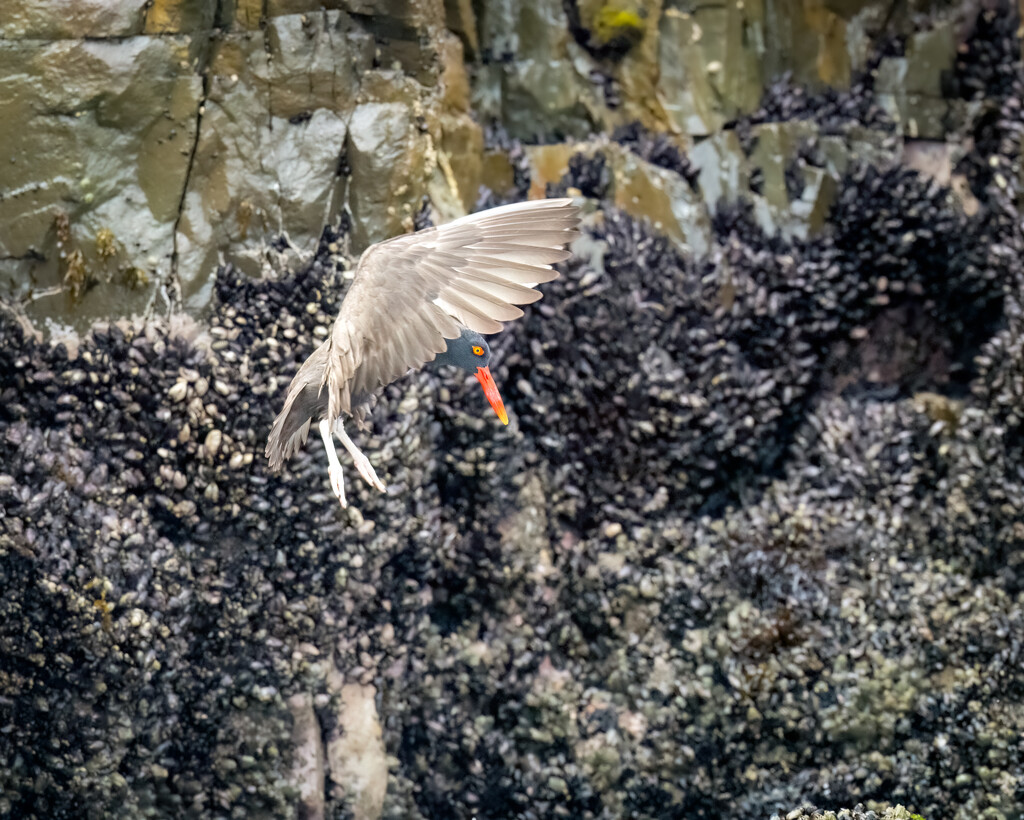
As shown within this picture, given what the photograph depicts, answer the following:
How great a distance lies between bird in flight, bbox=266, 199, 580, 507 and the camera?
385cm

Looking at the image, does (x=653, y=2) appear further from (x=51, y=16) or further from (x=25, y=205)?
(x=25, y=205)

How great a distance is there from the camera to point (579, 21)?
8172 millimetres

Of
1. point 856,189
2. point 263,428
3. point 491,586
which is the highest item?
point 856,189

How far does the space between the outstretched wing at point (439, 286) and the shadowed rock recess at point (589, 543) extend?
2431 mm

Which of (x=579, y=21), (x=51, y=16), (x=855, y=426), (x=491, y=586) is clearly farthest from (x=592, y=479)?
(x=51, y=16)

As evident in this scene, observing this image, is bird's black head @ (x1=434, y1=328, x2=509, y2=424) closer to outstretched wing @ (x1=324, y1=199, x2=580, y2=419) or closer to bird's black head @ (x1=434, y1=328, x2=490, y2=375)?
bird's black head @ (x1=434, y1=328, x2=490, y2=375)

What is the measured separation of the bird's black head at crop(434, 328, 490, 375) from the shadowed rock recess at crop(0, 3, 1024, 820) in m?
2.17

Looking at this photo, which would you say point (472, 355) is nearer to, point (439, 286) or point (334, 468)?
point (439, 286)

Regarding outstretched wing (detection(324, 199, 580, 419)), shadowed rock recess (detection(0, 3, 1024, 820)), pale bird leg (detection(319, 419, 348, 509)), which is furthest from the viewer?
shadowed rock recess (detection(0, 3, 1024, 820))

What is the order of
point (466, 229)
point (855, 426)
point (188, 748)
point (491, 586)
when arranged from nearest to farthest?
point (466, 229), point (188, 748), point (491, 586), point (855, 426)

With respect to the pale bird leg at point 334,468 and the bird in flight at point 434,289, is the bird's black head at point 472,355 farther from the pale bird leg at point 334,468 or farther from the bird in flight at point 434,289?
the pale bird leg at point 334,468

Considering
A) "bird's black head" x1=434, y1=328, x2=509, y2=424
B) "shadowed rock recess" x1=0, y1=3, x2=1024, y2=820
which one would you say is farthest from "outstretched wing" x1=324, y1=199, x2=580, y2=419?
"shadowed rock recess" x1=0, y1=3, x2=1024, y2=820

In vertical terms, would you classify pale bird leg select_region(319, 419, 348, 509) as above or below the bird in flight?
below

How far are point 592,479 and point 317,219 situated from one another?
9.54 ft
